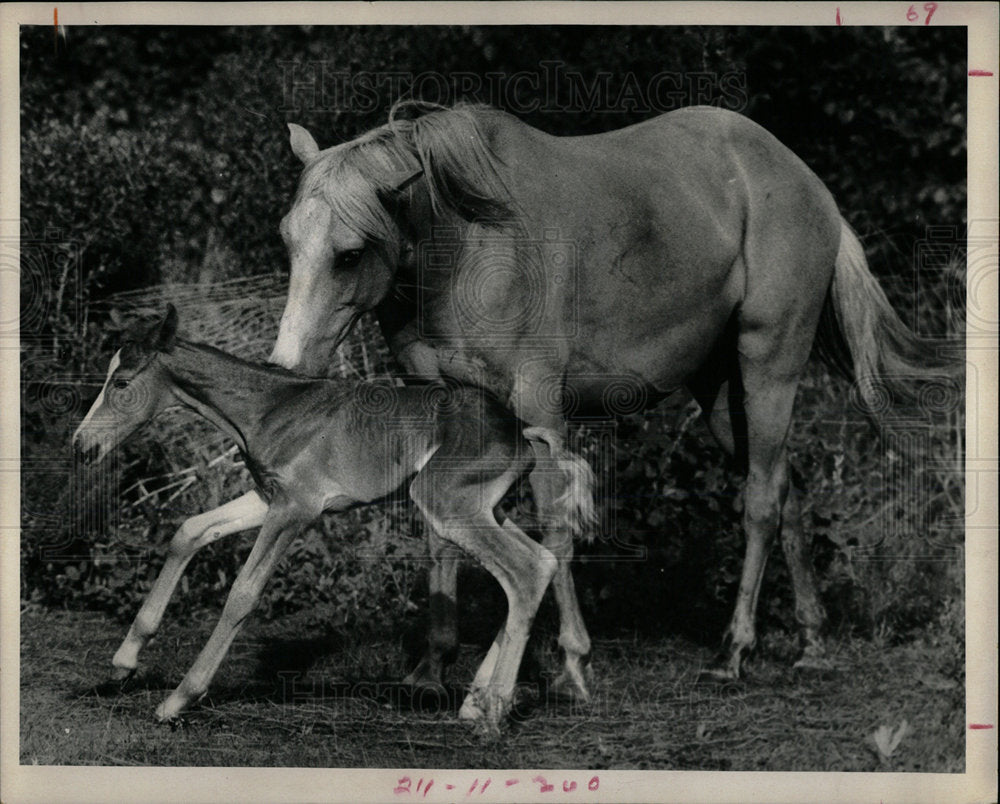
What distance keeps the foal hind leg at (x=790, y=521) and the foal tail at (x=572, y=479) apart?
131 cm

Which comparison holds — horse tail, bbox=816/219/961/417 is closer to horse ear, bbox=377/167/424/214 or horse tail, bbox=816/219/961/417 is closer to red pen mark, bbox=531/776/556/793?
horse ear, bbox=377/167/424/214

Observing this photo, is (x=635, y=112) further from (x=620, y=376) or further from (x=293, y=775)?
(x=293, y=775)

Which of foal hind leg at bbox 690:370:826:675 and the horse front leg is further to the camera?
foal hind leg at bbox 690:370:826:675

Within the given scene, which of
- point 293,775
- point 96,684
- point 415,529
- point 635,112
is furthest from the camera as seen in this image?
point 415,529

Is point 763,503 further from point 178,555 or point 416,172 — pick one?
point 178,555

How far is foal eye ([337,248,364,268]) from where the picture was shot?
659 cm

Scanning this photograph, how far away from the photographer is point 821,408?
8.78 m

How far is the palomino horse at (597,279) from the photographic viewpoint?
21.8ft

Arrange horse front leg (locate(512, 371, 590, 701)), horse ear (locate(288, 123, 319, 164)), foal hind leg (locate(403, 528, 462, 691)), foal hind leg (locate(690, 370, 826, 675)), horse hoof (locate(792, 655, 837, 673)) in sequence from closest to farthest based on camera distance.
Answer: horse front leg (locate(512, 371, 590, 701)) → horse ear (locate(288, 123, 319, 164)) → foal hind leg (locate(403, 528, 462, 691)) → horse hoof (locate(792, 655, 837, 673)) → foal hind leg (locate(690, 370, 826, 675))

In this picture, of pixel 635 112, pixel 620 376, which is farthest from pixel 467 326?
pixel 635 112

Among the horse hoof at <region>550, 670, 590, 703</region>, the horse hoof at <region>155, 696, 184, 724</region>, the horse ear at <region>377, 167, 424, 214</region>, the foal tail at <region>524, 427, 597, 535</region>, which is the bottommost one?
the horse hoof at <region>550, 670, 590, 703</region>

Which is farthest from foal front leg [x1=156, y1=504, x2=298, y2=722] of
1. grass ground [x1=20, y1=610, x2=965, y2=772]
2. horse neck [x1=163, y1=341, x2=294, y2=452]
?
horse neck [x1=163, y1=341, x2=294, y2=452]

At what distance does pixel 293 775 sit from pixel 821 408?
12.3 feet

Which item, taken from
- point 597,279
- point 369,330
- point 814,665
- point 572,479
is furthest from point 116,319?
point 814,665
